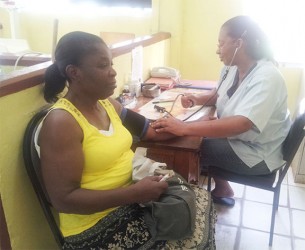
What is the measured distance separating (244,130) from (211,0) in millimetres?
1786

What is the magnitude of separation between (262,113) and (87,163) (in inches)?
33.9

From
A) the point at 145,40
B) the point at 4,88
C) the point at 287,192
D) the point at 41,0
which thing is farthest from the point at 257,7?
the point at 4,88

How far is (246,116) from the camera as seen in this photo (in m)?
1.46

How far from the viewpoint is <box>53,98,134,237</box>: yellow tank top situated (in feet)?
3.36

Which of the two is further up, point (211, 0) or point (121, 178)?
point (211, 0)

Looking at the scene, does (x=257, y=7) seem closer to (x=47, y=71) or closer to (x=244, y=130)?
(x=244, y=130)

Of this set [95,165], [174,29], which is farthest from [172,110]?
[174,29]

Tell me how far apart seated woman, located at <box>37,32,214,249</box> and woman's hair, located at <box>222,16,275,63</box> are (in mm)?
787

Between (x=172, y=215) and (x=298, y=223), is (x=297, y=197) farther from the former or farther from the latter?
(x=172, y=215)

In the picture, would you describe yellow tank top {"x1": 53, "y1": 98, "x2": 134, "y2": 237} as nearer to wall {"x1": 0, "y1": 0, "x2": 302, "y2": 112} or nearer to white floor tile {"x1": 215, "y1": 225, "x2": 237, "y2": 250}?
white floor tile {"x1": 215, "y1": 225, "x2": 237, "y2": 250}

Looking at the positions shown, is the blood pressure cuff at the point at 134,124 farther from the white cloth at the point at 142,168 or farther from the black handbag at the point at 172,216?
the black handbag at the point at 172,216

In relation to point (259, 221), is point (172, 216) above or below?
above

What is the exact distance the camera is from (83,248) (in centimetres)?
104

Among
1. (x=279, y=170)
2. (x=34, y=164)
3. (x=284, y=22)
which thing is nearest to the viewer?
(x=34, y=164)
